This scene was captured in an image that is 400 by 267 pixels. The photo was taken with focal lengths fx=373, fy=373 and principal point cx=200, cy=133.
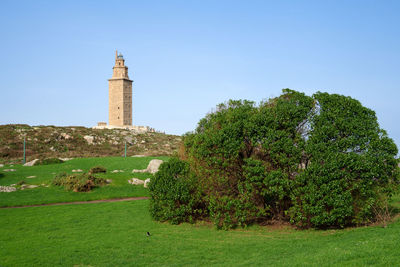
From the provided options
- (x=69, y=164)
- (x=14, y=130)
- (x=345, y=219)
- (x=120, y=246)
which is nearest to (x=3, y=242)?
(x=120, y=246)

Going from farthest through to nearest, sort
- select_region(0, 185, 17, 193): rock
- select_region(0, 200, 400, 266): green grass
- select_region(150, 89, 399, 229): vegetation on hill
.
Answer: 1. select_region(0, 185, 17, 193): rock
2. select_region(150, 89, 399, 229): vegetation on hill
3. select_region(0, 200, 400, 266): green grass

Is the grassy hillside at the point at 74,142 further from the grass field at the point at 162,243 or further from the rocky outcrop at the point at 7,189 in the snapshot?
the grass field at the point at 162,243

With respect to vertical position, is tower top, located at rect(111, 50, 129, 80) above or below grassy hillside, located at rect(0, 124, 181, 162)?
above

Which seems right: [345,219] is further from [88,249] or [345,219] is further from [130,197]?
[130,197]

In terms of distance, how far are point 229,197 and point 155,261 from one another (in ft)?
16.8

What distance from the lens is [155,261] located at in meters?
11.0

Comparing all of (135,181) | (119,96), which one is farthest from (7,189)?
(119,96)

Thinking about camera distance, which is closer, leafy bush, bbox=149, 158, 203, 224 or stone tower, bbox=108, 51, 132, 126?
leafy bush, bbox=149, 158, 203, 224

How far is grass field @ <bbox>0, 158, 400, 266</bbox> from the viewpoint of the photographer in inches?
386

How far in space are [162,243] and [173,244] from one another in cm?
43

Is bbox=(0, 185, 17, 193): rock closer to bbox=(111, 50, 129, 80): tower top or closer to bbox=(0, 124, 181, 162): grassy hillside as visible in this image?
bbox=(0, 124, 181, 162): grassy hillside

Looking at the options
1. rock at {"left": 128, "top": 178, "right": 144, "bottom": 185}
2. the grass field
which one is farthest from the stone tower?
the grass field

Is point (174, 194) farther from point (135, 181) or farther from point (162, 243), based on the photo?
point (135, 181)

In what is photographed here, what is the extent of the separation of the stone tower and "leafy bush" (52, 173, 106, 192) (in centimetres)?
5460
